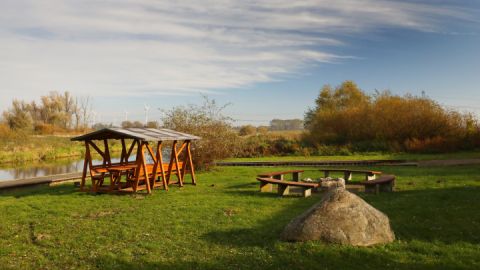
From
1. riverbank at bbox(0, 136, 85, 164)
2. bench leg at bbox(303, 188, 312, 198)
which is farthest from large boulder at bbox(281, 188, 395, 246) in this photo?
riverbank at bbox(0, 136, 85, 164)

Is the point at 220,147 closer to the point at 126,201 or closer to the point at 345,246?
the point at 126,201

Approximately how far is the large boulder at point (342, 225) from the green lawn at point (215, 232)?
231 millimetres

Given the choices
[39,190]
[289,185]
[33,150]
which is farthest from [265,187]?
[33,150]

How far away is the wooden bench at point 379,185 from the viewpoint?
11.6m

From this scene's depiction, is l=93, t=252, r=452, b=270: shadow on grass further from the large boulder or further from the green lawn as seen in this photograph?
the large boulder

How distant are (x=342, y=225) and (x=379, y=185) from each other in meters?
5.82

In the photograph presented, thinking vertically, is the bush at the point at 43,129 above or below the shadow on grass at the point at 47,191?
above

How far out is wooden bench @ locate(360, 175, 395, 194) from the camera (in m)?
11.6

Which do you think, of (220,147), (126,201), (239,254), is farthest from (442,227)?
(220,147)

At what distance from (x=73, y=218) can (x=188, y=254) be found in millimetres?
4312

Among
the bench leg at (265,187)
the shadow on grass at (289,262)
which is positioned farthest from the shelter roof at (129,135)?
the shadow on grass at (289,262)

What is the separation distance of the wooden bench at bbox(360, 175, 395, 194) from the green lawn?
1.14 ft

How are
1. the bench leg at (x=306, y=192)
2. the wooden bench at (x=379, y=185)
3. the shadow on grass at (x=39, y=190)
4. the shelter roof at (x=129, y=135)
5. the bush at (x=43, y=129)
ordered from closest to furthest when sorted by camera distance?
the wooden bench at (x=379, y=185) < the bench leg at (x=306, y=192) < the shelter roof at (x=129, y=135) < the shadow on grass at (x=39, y=190) < the bush at (x=43, y=129)

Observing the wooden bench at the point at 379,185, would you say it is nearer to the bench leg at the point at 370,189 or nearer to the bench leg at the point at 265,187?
the bench leg at the point at 370,189
